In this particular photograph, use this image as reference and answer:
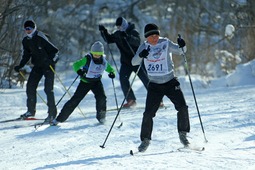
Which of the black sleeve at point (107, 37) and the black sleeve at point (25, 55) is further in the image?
the black sleeve at point (107, 37)

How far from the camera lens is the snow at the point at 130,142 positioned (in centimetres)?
541

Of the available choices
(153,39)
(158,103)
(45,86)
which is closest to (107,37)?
(45,86)

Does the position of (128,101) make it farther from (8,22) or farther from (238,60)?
(238,60)

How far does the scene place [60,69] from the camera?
23.1 m

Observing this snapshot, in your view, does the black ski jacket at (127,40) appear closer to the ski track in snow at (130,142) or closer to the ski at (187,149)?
the ski track in snow at (130,142)

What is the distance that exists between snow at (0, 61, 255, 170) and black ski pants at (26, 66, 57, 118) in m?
0.40

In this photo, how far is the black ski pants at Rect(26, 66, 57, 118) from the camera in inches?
336

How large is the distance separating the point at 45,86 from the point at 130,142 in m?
2.47

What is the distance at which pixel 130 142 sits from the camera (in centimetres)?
671

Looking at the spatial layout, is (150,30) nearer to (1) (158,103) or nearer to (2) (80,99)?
(1) (158,103)

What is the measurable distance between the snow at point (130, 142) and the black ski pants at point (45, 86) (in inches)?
15.8

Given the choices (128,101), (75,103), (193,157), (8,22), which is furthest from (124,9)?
(193,157)

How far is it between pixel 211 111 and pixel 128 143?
287 centimetres

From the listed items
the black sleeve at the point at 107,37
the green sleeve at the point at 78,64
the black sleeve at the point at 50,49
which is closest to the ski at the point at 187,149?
the green sleeve at the point at 78,64
